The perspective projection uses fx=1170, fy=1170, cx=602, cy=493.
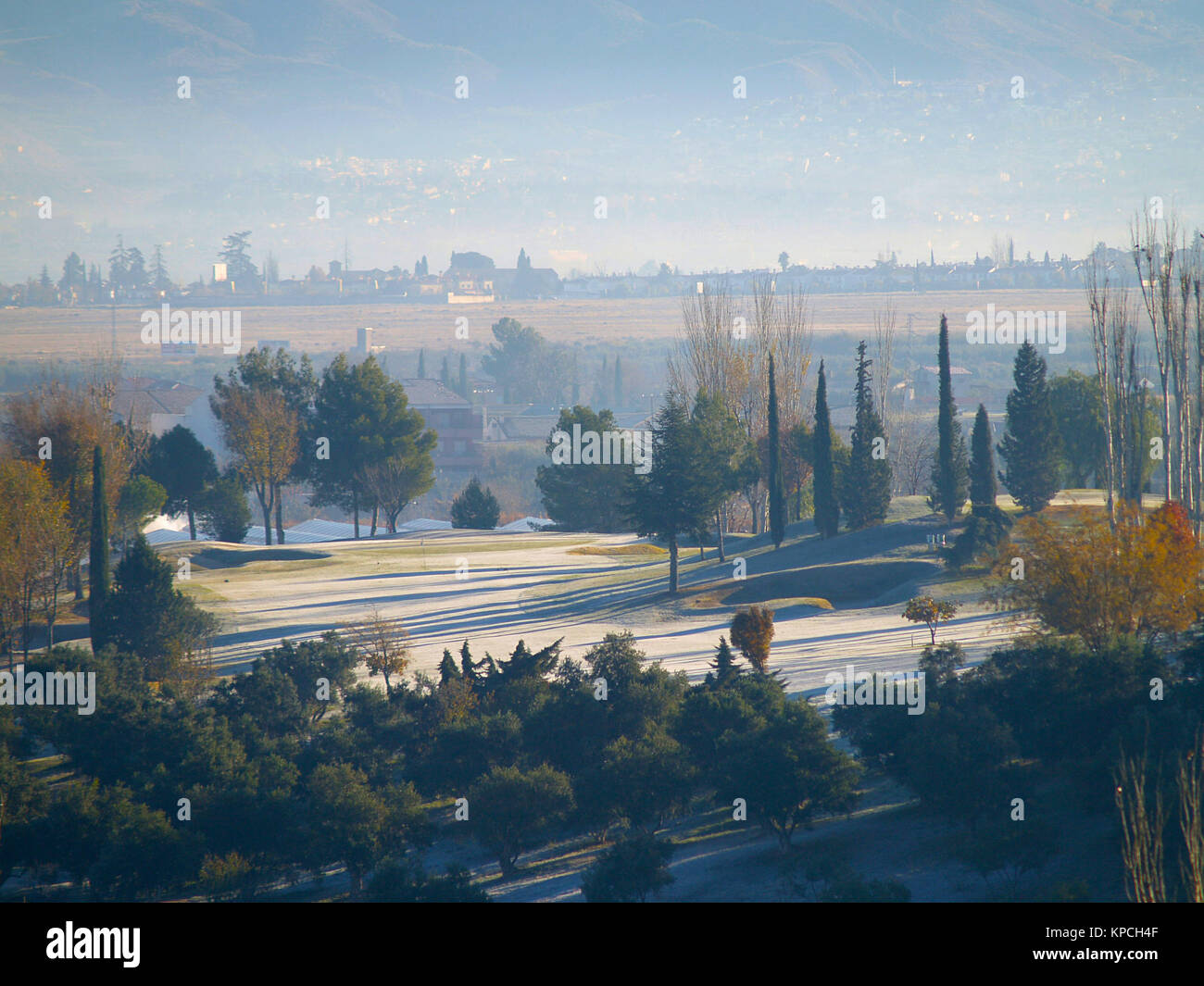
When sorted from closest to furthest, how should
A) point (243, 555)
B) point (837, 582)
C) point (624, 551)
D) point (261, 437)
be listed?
point (837, 582) → point (243, 555) → point (624, 551) → point (261, 437)

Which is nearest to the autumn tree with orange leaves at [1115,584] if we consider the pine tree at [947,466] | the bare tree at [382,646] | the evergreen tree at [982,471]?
the evergreen tree at [982,471]

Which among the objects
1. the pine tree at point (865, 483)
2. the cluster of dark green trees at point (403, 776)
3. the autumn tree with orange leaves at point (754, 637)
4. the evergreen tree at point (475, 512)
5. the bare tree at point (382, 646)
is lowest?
the cluster of dark green trees at point (403, 776)

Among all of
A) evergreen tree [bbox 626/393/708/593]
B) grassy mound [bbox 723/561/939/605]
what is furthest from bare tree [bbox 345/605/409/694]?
grassy mound [bbox 723/561/939/605]

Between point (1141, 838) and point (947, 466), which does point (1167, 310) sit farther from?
point (1141, 838)

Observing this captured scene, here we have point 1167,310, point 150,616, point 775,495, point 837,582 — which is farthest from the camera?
point 775,495

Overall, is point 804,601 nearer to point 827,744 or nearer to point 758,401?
point 827,744

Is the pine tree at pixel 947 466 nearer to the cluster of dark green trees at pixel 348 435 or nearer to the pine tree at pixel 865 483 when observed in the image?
the pine tree at pixel 865 483

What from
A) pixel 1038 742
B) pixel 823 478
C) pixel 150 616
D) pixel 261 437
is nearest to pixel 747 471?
pixel 823 478
